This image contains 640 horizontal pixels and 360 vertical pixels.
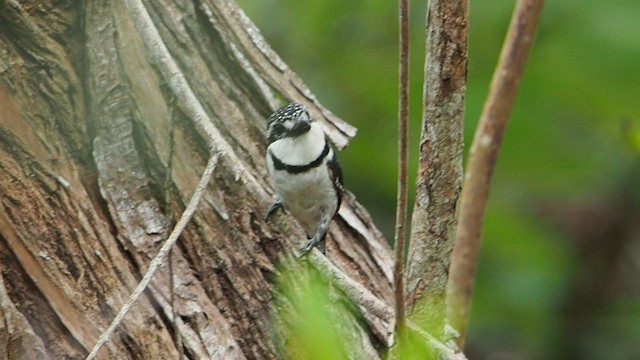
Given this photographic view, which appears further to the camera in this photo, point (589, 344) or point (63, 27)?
point (589, 344)

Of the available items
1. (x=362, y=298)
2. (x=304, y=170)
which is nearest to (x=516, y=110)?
(x=304, y=170)

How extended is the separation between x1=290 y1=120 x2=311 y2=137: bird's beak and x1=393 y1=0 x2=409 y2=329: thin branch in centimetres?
141

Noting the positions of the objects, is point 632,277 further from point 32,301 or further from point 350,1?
point 32,301

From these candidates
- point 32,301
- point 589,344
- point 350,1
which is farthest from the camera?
point 589,344

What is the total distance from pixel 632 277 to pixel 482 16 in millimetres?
2709

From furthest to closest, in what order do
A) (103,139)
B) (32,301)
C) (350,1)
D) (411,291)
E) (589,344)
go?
(589,344) → (350,1) → (103,139) → (32,301) → (411,291)

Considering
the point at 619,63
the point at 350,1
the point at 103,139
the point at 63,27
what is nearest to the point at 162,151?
the point at 103,139

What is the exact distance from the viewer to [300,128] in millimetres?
4039

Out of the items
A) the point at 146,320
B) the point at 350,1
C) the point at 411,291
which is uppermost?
the point at 350,1

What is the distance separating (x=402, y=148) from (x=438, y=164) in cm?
32

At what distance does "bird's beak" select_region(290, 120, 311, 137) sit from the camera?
4.00 m

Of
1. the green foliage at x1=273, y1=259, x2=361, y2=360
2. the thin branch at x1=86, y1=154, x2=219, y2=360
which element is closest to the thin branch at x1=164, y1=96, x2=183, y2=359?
the thin branch at x1=86, y1=154, x2=219, y2=360

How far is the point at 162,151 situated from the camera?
3.74 m

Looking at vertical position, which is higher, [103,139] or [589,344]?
[103,139]
